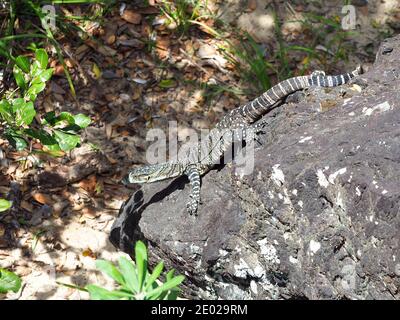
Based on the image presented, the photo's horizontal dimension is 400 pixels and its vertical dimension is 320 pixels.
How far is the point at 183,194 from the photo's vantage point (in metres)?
6.40

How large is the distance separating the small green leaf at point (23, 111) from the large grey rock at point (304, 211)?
1.77 m

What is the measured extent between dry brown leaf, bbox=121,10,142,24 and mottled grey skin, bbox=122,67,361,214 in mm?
3074

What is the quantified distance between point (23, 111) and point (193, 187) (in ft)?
6.38

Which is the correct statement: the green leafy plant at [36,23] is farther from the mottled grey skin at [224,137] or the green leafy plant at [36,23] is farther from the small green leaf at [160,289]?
the small green leaf at [160,289]

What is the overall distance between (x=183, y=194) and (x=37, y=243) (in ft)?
6.80

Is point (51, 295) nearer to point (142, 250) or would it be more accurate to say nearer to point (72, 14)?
point (142, 250)

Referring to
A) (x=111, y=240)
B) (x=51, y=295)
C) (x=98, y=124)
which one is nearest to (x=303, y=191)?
(x=111, y=240)

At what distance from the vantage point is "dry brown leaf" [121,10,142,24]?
9109mm

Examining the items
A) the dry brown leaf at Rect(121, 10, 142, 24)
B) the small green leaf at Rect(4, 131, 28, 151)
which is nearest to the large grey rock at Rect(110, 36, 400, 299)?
the small green leaf at Rect(4, 131, 28, 151)

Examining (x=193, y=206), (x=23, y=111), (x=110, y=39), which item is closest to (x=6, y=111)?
(x=23, y=111)

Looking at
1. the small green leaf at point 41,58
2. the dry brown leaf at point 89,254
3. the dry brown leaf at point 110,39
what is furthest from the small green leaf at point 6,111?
the dry brown leaf at point 110,39

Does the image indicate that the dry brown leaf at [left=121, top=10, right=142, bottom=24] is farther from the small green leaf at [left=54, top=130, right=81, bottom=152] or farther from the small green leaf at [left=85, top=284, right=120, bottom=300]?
the small green leaf at [left=85, top=284, right=120, bottom=300]

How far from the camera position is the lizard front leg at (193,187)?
6059 millimetres

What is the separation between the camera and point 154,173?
645 cm
